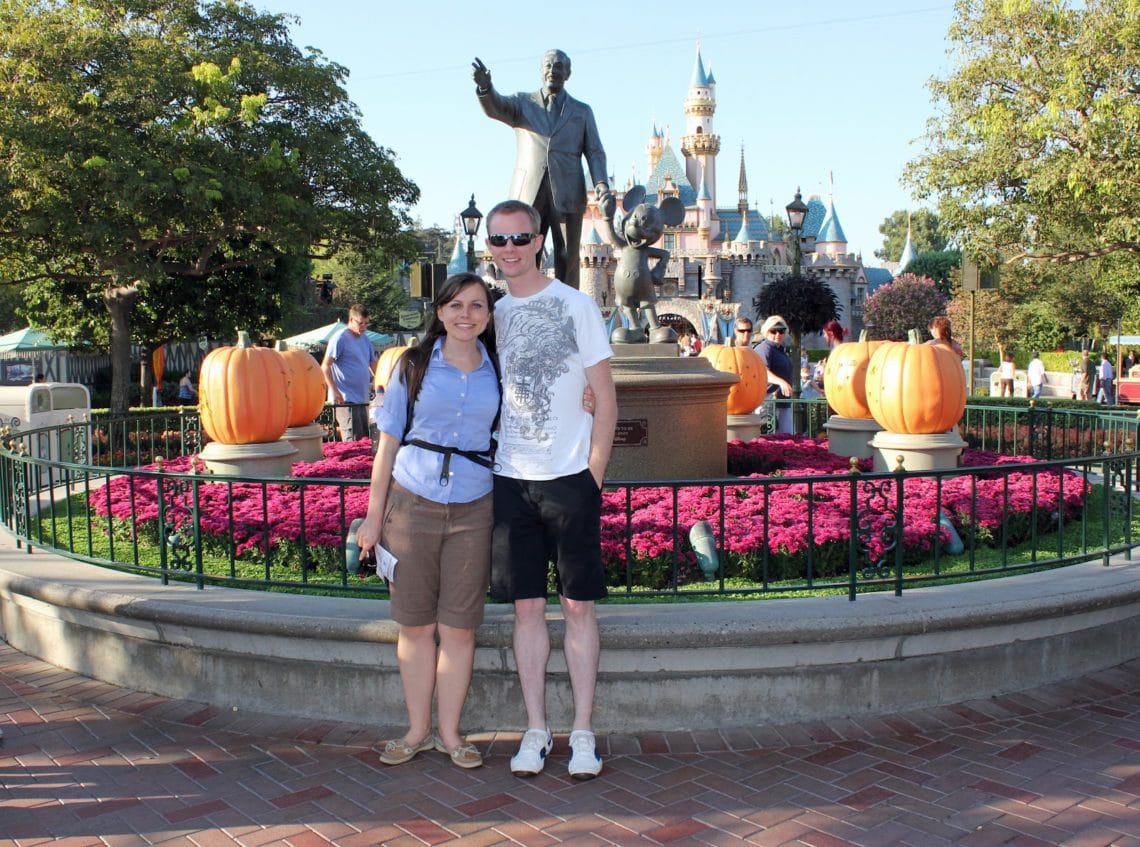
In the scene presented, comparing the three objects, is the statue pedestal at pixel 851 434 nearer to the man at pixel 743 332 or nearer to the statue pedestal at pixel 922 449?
the statue pedestal at pixel 922 449

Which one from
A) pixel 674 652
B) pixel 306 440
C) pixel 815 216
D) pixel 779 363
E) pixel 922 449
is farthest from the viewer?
pixel 815 216

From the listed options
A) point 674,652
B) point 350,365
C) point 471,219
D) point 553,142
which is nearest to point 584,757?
point 674,652

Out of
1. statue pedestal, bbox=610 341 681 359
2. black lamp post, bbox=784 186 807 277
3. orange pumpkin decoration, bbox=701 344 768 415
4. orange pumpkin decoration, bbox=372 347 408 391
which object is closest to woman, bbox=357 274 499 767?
statue pedestal, bbox=610 341 681 359

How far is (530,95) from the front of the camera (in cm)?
851

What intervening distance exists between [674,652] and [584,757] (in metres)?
0.69

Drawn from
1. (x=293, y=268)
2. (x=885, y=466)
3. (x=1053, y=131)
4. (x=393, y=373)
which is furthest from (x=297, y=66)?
(x=393, y=373)

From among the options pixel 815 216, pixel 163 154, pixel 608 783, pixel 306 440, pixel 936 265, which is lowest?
pixel 608 783

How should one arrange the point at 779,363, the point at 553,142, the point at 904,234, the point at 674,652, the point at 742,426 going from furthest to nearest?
the point at 904,234 → the point at 779,363 → the point at 742,426 → the point at 553,142 → the point at 674,652

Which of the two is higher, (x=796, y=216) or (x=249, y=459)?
(x=796, y=216)

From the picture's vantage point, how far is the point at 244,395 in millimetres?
8445

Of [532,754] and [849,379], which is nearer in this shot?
A: [532,754]

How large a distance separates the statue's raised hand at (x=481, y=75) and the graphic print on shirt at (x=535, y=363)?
4.01 m

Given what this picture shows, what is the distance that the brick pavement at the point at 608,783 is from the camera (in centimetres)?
376

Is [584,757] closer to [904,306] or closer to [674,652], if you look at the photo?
[674,652]
